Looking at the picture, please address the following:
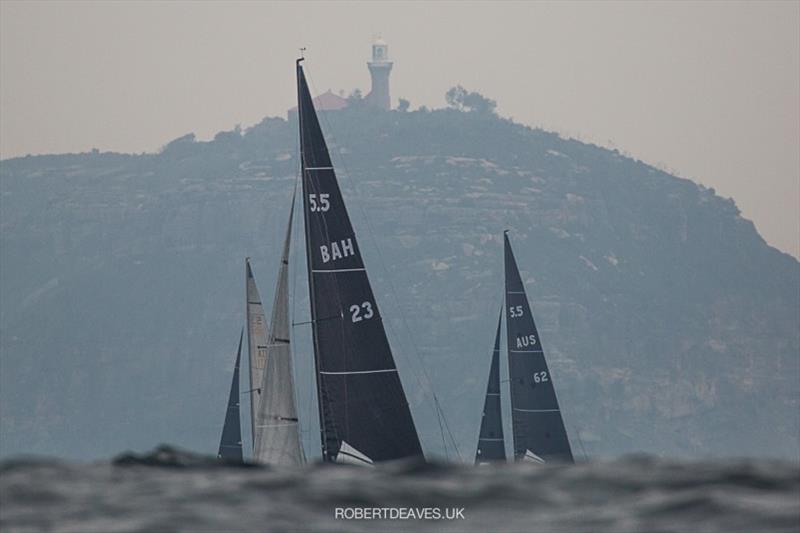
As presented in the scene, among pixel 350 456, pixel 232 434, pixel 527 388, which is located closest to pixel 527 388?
pixel 527 388

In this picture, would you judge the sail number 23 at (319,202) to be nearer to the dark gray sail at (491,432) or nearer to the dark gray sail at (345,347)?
the dark gray sail at (345,347)

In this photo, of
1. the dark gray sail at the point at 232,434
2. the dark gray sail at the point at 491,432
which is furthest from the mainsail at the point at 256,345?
the dark gray sail at the point at 491,432

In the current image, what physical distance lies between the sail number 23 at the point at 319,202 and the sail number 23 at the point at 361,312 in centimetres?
137

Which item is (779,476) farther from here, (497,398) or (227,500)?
(497,398)

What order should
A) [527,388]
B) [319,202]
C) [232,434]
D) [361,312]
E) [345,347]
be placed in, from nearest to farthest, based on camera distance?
[345,347] < [361,312] < [319,202] < [527,388] < [232,434]

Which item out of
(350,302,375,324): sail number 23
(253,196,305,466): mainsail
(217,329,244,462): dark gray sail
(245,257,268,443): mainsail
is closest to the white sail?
(350,302,375,324): sail number 23

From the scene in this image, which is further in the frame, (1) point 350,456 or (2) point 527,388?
(2) point 527,388

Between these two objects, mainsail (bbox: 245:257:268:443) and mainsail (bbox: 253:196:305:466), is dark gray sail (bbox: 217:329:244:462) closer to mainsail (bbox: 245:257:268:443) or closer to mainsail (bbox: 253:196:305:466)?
mainsail (bbox: 245:257:268:443)

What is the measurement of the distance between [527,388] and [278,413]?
16785 mm

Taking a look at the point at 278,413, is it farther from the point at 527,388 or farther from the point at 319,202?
the point at 527,388

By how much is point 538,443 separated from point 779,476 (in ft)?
109

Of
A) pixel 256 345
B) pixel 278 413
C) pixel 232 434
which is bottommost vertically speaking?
pixel 232 434

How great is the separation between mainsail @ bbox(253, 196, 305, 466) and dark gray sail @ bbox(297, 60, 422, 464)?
12.2ft

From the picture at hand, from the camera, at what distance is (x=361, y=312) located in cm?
2625
